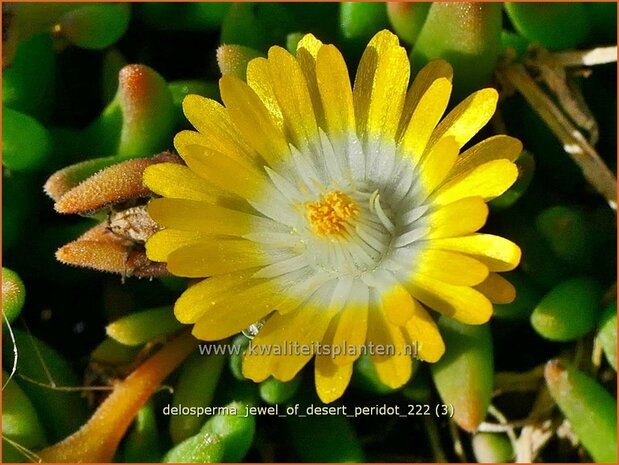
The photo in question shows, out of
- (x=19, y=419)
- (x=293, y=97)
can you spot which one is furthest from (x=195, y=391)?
(x=293, y=97)

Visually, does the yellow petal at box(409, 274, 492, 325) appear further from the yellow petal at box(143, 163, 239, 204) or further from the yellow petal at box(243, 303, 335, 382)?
the yellow petal at box(143, 163, 239, 204)

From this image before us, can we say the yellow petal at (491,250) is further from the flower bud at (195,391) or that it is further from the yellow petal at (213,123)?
the flower bud at (195,391)

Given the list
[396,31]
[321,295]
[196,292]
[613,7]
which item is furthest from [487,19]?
[196,292]

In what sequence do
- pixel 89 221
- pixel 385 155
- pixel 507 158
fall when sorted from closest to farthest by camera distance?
pixel 507 158 < pixel 385 155 < pixel 89 221

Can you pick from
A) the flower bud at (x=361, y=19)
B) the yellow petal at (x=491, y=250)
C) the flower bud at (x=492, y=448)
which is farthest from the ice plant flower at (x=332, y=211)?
the flower bud at (x=492, y=448)

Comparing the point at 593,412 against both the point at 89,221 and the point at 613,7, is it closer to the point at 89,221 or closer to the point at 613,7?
the point at 613,7

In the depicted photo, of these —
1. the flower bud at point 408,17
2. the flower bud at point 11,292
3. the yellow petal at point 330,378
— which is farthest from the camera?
the flower bud at point 408,17
